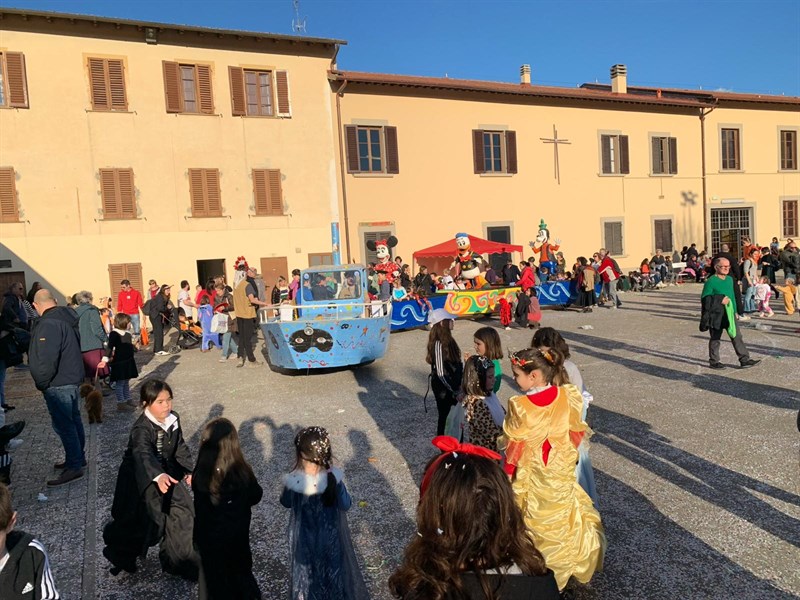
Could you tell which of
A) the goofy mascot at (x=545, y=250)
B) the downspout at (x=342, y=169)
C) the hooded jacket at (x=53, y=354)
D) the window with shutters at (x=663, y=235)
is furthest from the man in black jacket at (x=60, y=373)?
the window with shutters at (x=663, y=235)

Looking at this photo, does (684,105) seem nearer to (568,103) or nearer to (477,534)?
(568,103)

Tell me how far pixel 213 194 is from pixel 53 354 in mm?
14977

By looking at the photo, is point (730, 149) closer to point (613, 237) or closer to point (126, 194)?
point (613, 237)

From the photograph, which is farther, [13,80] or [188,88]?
[188,88]

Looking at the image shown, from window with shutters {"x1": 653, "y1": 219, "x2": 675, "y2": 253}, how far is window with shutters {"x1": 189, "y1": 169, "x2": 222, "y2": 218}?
1941 cm

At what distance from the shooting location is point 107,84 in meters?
18.5

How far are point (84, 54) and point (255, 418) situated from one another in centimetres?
1581

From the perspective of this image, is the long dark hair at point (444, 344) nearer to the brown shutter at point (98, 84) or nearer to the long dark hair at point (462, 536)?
the long dark hair at point (462, 536)

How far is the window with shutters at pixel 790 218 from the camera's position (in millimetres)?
29578

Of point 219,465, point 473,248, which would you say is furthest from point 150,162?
point 219,465

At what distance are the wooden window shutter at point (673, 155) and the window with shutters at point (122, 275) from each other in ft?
76.3

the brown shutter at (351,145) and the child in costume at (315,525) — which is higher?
the brown shutter at (351,145)

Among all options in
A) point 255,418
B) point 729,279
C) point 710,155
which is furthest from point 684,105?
point 255,418

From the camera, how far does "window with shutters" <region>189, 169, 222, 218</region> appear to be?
64.4 feet
